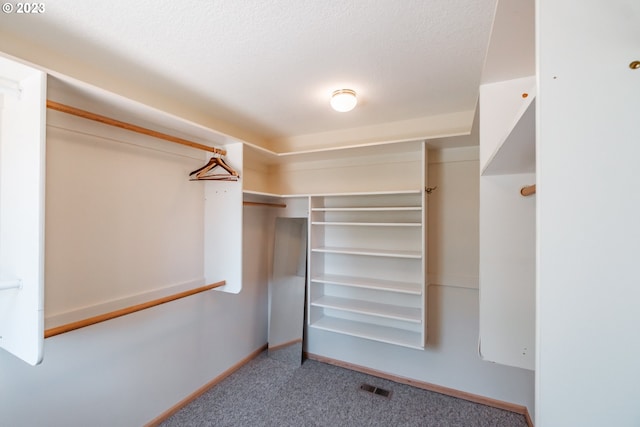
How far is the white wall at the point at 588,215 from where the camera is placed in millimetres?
474

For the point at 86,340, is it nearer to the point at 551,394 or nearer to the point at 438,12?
the point at 551,394

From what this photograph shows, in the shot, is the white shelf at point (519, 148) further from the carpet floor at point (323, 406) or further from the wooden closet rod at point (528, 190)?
the carpet floor at point (323, 406)

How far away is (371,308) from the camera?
256cm

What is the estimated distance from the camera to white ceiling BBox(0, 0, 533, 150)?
1216 millimetres

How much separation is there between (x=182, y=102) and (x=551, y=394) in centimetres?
264

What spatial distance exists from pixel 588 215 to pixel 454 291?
2.27 metres

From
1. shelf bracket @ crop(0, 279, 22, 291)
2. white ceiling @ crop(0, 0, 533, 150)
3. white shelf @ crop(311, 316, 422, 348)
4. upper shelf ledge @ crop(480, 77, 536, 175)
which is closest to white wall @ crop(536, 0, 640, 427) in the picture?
upper shelf ledge @ crop(480, 77, 536, 175)

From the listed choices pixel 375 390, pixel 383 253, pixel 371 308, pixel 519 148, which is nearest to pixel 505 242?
pixel 519 148

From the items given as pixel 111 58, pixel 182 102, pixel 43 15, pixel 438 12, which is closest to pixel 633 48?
pixel 438 12

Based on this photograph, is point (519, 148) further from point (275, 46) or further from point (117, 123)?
point (117, 123)

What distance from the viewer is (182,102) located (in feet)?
7.25

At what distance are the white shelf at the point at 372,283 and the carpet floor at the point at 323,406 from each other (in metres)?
0.98

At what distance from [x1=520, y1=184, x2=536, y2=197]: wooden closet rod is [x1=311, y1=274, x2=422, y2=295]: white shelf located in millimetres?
1246

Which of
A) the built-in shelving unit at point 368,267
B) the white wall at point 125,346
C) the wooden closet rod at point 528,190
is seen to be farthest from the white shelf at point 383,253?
the white wall at point 125,346
